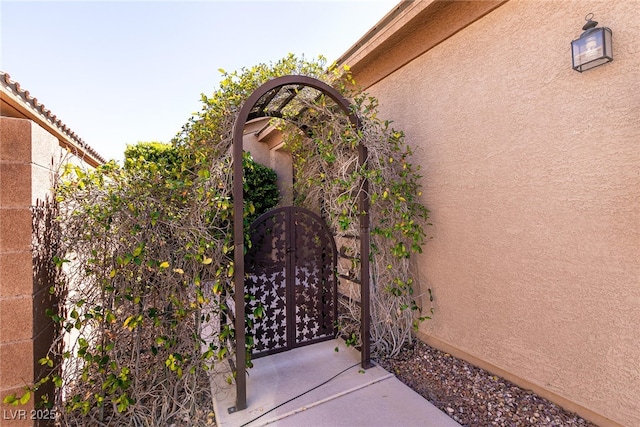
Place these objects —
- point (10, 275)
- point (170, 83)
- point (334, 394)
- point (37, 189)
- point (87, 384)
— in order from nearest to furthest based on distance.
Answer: point (10, 275), point (37, 189), point (87, 384), point (334, 394), point (170, 83)

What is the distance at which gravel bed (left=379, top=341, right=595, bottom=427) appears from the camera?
2.83 m

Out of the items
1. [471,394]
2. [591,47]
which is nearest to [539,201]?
[591,47]

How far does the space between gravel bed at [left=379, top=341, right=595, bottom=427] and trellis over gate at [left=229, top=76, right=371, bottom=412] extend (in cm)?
68

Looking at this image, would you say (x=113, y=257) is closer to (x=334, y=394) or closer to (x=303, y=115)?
(x=334, y=394)

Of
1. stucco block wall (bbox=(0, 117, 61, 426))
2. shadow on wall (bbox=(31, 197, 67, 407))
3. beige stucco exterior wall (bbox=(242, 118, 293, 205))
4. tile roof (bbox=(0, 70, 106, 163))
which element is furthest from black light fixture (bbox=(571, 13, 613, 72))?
beige stucco exterior wall (bbox=(242, 118, 293, 205))

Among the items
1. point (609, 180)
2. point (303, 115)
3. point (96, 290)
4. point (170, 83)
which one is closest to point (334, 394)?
point (96, 290)

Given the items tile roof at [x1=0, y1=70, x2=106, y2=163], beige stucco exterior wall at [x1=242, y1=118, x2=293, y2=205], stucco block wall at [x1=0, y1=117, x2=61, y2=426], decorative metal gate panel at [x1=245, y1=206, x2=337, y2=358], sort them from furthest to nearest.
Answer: beige stucco exterior wall at [x1=242, y1=118, x2=293, y2=205]
decorative metal gate panel at [x1=245, y1=206, x2=337, y2=358]
tile roof at [x1=0, y1=70, x2=106, y2=163]
stucco block wall at [x1=0, y1=117, x2=61, y2=426]

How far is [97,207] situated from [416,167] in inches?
158

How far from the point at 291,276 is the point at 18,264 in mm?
2776

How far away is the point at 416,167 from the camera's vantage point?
14.4ft

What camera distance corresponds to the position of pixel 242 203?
10.1ft

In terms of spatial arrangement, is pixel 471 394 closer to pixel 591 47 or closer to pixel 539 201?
pixel 539 201

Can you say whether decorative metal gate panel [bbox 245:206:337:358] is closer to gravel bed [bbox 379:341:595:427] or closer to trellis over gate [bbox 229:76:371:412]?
trellis over gate [bbox 229:76:371:412]

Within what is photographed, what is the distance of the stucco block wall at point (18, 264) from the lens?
2.38 meters
